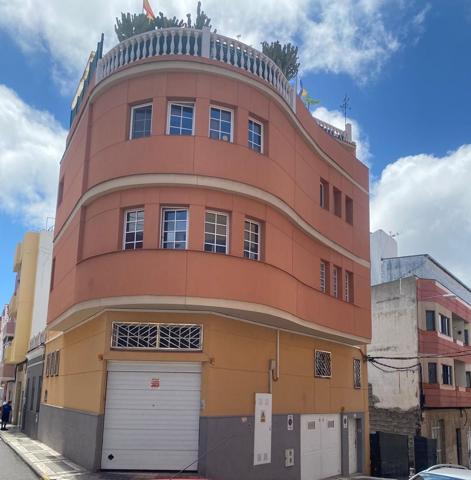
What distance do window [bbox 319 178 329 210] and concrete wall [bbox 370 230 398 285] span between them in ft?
59.6

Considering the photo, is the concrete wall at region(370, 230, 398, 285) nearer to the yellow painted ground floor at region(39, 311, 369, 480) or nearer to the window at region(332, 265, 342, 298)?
the window at region(332, 265, 342, 298)

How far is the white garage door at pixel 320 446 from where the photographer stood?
60.3 feet

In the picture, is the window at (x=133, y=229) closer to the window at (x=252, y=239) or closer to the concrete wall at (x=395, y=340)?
the window at (x=252, y=239)

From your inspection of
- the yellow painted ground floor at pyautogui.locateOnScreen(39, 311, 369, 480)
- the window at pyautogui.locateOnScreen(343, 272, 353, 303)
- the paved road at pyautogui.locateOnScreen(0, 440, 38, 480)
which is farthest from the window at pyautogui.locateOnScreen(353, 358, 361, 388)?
the paved road at pyautogui.locateOnScreen(0, 440, 38, 480)

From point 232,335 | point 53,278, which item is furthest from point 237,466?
point 53,278

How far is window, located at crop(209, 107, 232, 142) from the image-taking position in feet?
52.1

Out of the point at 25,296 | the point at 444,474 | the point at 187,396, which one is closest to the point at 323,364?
the point at 187,396

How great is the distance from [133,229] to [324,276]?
26.4ft

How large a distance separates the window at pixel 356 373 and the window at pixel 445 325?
1255cm

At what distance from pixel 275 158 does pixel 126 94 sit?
15.1 feet

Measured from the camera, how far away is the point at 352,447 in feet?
72.4

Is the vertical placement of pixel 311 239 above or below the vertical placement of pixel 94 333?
above

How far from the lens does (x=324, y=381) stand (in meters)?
20.2

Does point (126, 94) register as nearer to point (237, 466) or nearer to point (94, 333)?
point (94, 333)
